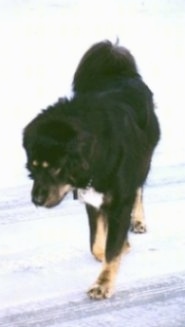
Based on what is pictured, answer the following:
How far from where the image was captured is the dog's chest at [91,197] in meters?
3.12

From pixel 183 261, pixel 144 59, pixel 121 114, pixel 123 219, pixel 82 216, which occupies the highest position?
pixel 121 114

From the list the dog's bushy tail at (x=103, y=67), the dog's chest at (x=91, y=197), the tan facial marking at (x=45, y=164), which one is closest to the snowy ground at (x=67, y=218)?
the dog's chest at (x=91, y=197)

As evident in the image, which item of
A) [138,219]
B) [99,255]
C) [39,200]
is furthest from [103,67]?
[39,200]

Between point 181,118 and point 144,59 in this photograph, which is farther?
point 144,59

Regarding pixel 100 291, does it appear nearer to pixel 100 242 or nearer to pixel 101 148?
pixel 100 242

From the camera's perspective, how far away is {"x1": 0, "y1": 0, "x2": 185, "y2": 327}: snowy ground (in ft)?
9.63

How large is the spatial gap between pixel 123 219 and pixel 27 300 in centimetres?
59

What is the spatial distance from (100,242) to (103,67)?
1.00 meters

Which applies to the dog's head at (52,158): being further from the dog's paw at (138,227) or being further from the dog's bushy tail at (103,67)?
the dog's paw at (138,227)

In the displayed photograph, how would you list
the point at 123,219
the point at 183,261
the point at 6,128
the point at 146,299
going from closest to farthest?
the point at 146,299
the point at 123,219
the point at 183,261
the point at 6,128

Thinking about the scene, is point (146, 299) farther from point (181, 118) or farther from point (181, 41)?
point (181, 41)

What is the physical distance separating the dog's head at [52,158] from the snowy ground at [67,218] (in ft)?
1.62

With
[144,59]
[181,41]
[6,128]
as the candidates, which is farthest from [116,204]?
[181,41]

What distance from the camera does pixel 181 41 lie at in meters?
9.66
